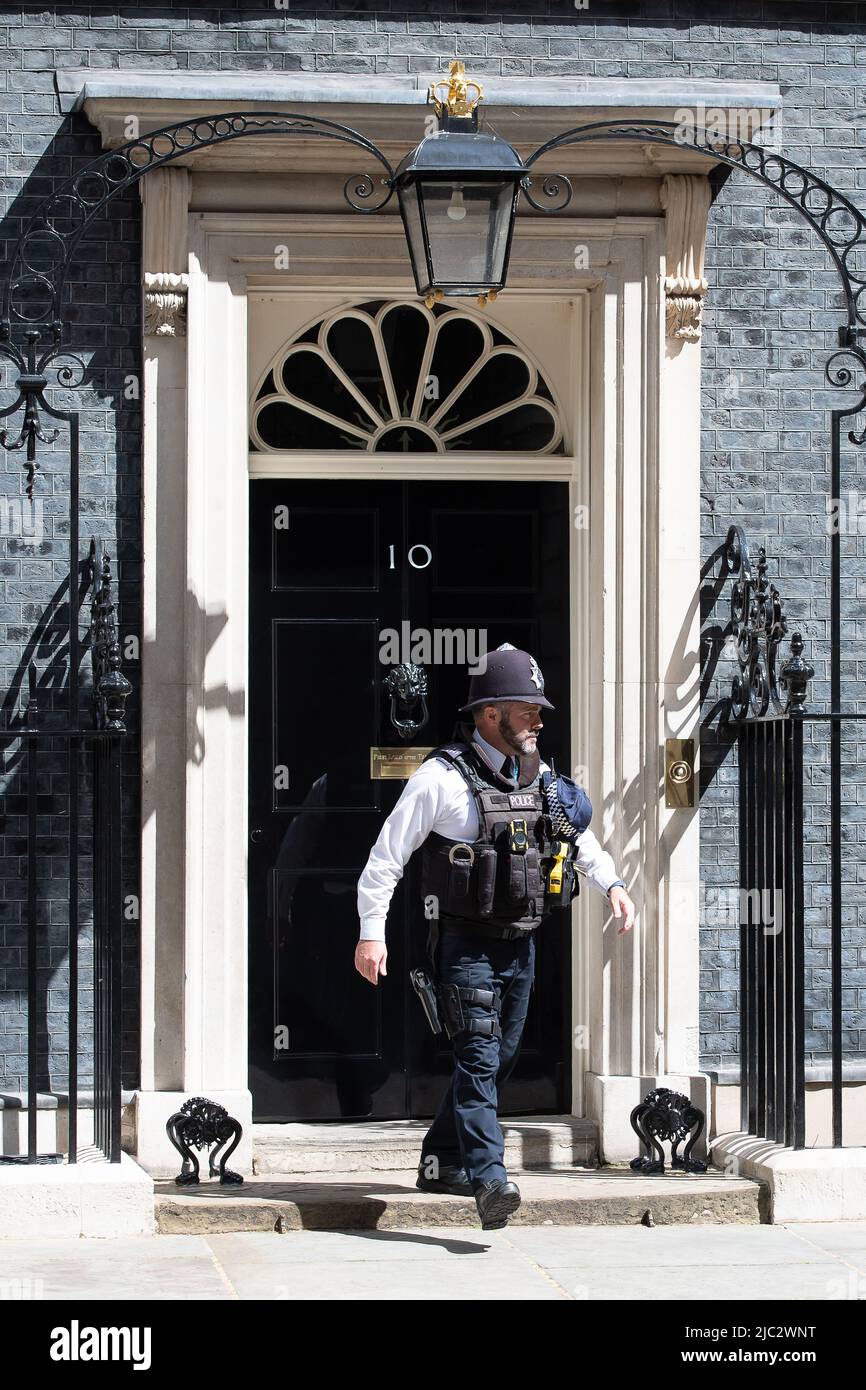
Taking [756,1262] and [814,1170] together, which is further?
[814,1170]

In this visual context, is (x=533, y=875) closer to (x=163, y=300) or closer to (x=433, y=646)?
(x=433, y=646)

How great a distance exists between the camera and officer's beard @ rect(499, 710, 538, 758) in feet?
22.3

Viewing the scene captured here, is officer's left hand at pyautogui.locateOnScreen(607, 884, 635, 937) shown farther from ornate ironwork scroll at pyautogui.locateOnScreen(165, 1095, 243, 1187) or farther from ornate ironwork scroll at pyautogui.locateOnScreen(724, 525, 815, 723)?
ornate ironwork scroll at pyautogui.locateOnScreen(165, 1095, 243, 1187)

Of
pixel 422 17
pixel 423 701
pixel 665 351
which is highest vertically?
pixel 422 17

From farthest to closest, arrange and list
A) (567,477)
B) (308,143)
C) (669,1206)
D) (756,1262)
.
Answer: (567,477)
(308,143)
(669,1206)
(756,1262)

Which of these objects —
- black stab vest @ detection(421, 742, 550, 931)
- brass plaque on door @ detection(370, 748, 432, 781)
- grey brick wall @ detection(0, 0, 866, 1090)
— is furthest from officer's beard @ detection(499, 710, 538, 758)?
grey brick wall @ detection(0, 0, 866, 1090)

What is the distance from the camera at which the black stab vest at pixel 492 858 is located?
664cm

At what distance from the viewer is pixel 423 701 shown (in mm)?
8016

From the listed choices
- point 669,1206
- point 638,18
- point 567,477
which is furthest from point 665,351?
point 669,1206

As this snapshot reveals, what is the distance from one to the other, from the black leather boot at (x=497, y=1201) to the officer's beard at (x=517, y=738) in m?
1.46

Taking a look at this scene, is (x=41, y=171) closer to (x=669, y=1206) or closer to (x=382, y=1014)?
(x=382, y=1014)

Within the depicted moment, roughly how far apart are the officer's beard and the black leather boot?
4.80ft

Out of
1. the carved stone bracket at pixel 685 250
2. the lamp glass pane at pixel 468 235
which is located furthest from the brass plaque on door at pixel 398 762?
the lamp glass pane at pixel 468 235

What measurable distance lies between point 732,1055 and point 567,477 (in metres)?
2.49
